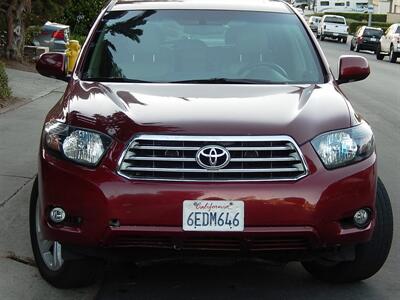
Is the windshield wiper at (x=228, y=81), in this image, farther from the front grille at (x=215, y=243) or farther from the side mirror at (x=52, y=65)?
the front grille at (x=215, y=243)

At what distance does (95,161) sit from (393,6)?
79395 mm

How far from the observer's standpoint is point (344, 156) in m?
3.81

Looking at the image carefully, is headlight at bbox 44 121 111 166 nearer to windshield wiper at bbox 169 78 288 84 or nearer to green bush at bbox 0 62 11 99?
windshield wiper at bbox 169 78 288 84

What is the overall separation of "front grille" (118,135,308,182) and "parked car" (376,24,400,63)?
92.0ft

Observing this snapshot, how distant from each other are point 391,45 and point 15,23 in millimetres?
19215

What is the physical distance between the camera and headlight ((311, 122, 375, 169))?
3746 mm

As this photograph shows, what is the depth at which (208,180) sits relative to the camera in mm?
3637

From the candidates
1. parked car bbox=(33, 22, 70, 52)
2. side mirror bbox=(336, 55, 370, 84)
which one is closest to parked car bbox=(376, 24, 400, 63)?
parked car bbox=(33, 22, 70, 52)

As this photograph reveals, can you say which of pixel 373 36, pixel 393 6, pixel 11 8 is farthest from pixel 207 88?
pixel 393 6

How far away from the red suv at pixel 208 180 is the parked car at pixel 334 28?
47583 millimetres

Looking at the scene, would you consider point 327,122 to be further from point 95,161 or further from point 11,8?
point 11,8

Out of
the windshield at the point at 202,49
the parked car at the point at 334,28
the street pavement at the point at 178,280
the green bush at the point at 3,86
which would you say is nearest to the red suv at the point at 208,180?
the street pavement at the point at 178,280

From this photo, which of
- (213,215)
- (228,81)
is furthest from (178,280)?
(228,81)

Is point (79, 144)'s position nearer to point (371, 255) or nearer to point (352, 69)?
point (371, 255)
